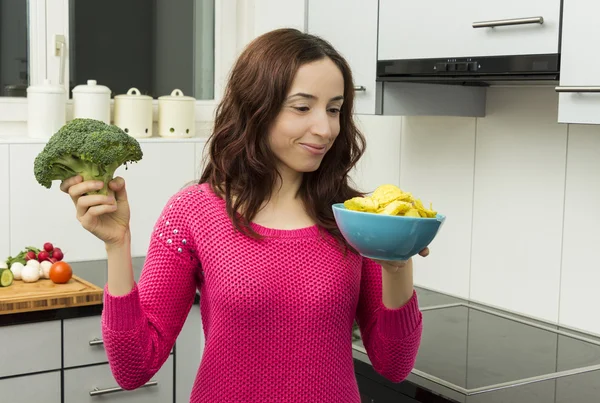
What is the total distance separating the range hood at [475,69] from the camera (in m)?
Answer: 1.86

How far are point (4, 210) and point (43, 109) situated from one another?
36cm

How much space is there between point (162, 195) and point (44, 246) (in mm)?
543

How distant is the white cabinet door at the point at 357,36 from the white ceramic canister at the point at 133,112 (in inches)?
33.4

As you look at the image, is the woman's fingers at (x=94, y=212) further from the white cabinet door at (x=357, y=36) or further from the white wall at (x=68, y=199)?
the white wall at (x=68, y=199)

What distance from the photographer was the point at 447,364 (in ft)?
6.68

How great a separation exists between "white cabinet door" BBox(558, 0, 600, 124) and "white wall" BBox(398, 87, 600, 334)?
426 millimetres

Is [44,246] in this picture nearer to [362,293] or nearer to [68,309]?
[68,309]

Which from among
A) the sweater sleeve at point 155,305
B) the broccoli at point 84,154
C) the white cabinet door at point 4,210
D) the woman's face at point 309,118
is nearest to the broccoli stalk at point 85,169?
the broccoli at point 84,154

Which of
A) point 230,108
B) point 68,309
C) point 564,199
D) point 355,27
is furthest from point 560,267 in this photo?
point 68,309

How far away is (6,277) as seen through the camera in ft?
8.30

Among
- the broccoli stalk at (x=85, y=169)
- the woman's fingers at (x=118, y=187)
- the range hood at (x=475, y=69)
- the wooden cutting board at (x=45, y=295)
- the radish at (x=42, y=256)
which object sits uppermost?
the range hood at (x=475, y=69)

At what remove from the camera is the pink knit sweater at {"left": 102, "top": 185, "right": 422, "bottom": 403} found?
149 centimetres

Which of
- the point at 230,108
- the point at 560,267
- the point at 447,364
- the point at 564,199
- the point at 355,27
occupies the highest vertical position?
the point at 355,27

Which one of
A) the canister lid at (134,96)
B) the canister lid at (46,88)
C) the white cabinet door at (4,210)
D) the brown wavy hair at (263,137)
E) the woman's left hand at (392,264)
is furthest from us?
the canister lid at (134,96)
